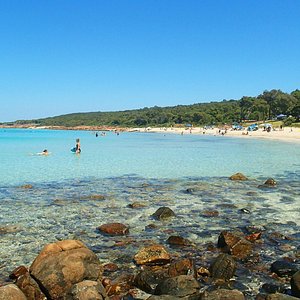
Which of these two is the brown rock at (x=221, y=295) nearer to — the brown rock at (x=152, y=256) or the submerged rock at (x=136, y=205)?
the brown rock at (x=152, y=256)

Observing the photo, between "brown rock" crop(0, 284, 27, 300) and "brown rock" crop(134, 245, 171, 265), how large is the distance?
303 cm

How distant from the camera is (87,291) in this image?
6141 mm

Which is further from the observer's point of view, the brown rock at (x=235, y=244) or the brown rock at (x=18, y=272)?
the brown rock at (x=235, y=244)

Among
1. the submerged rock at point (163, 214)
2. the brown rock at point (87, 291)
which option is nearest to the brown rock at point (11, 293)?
the brown rock at point (87, 291)

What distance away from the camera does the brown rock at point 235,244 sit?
889 centimetres

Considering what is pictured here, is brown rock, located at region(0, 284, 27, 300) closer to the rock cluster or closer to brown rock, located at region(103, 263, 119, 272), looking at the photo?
the rock cluster

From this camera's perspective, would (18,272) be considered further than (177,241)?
No

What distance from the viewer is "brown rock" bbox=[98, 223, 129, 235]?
1080 centimetres

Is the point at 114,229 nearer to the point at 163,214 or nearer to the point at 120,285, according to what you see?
the point at 163,214

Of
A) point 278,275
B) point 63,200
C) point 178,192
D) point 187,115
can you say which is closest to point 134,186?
point 178,192

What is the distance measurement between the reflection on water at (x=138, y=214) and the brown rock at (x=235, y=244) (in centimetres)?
41

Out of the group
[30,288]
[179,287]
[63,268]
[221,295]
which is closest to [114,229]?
[63,268]

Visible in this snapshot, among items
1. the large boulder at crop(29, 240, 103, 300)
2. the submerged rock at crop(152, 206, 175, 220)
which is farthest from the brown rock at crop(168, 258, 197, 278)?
Result: the submerged rock at crop(152, 206, 175, 220)

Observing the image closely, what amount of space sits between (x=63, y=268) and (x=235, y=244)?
4527 millimetres
